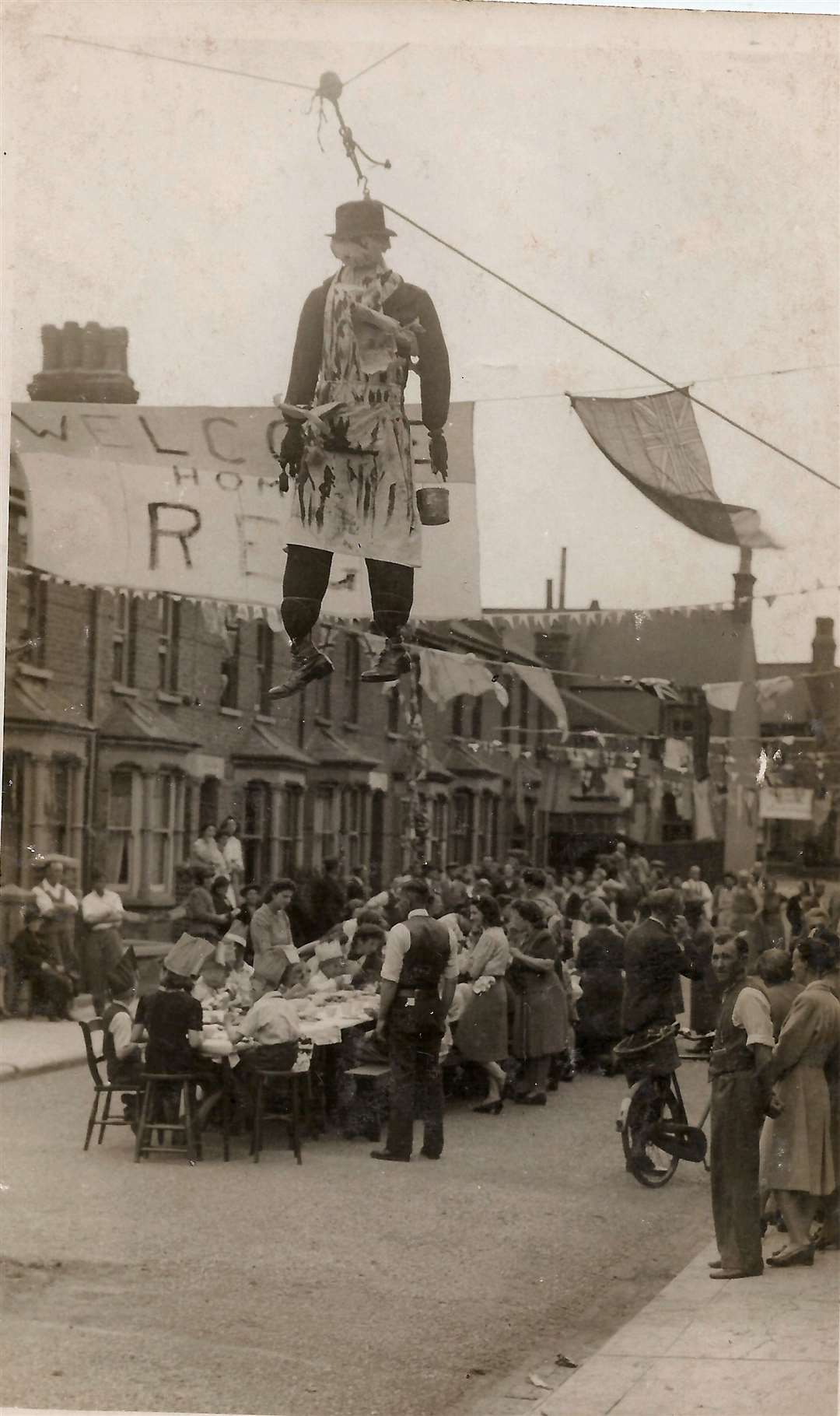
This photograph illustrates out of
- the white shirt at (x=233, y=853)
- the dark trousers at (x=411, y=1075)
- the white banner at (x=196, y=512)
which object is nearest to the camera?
the white banner at (x=196, y=512)

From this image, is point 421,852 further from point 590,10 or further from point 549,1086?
point 590,10

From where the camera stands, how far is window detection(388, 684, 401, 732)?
9211mm

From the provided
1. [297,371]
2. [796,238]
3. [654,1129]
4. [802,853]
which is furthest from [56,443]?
[654,1129]

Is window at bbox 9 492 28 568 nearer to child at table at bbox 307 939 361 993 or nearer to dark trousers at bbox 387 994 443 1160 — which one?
child at table at bbox 307 939 361 993

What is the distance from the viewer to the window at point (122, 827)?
29.9 ft

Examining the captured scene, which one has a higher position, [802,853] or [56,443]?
[56,443]

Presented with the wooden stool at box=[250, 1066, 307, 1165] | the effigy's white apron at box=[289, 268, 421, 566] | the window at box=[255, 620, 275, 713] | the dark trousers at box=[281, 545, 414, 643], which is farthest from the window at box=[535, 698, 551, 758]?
the wooden stool at box=[250, 1066, 307, 1165]

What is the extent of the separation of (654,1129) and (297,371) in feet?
15.9

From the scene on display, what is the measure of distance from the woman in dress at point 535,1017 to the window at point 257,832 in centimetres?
309

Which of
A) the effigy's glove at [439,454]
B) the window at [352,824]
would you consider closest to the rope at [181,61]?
the effigy's glove at [439,454]

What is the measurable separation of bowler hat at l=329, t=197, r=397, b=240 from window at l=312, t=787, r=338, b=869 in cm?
303

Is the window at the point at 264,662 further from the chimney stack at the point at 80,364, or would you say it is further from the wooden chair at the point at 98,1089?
the wooden chair at the point at 98,1089

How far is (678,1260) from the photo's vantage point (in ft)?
29.5

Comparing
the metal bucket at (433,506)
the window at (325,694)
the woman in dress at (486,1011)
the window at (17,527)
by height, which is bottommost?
the woman in dress at (486,1011)
